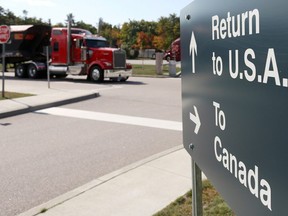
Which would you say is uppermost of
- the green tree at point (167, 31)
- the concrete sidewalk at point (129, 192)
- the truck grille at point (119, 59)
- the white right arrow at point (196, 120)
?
the green tree at point (167, 31)

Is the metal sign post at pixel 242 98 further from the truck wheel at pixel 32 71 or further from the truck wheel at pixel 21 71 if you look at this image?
the truck wheel at pixel 21 71

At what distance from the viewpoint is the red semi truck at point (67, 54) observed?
20.2 m

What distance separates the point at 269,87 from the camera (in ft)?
3.56

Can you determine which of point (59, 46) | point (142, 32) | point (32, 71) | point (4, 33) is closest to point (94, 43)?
point (59, 46)

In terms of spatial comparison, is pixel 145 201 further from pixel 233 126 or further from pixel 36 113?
pixel 36 113

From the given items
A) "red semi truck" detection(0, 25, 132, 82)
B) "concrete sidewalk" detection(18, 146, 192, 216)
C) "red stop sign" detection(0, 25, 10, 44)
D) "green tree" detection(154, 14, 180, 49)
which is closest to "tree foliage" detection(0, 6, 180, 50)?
"green tree" detection(154, 14, 180, 49)

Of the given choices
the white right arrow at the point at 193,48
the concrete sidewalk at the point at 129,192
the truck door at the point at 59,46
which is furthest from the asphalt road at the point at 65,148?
the truck door at the point at 59,46

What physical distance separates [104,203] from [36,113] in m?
7.26

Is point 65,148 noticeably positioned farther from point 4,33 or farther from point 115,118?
point 4,33

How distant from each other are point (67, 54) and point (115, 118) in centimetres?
1215

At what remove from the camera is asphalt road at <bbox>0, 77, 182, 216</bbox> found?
5.01 meters

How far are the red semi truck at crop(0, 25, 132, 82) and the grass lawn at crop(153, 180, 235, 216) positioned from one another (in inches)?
631

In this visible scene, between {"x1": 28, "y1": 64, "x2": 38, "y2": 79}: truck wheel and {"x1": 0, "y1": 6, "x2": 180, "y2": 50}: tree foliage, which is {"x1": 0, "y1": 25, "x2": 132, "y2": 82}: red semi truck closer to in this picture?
{"x1": 28, "y1": 64, "x2": 38, "y2": 79}: truck wheel

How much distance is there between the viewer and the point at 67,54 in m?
21.2
